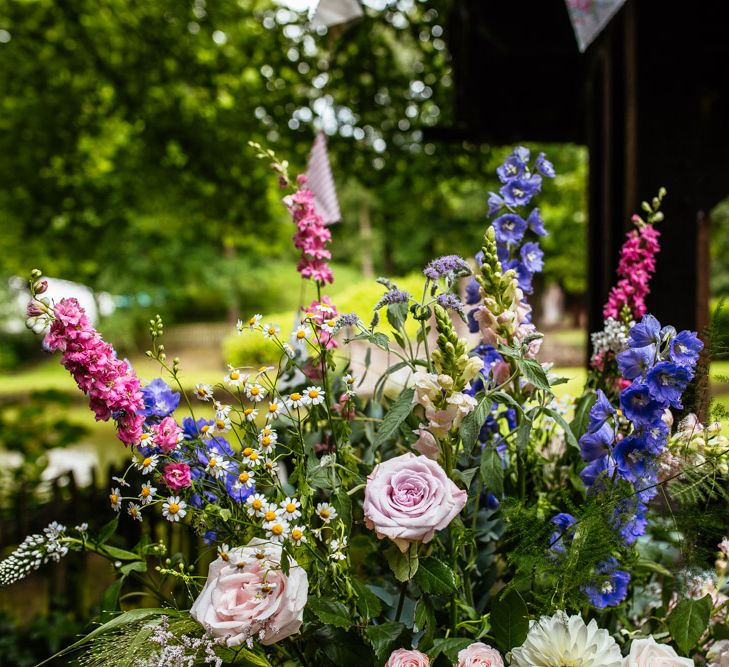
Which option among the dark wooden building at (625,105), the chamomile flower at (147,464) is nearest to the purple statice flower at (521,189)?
the chamomile flower at (147,464)

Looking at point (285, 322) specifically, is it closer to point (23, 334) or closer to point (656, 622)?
point (656, 622)

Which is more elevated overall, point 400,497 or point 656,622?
point 400,497

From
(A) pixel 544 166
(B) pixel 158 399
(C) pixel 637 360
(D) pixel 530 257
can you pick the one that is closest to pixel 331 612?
(B) pixel 158 399

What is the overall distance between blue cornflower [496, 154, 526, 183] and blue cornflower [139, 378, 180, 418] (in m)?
0.60

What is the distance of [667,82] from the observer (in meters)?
1.90

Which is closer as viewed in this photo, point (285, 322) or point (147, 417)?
point (147, 417)

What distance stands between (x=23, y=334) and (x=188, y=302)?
5.50 m

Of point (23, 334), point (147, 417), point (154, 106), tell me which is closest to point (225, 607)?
point (147, 417)

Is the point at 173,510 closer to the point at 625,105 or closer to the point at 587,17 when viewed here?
the point at 587,17

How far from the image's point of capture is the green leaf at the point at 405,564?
2.49ft

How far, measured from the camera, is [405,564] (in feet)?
2.52

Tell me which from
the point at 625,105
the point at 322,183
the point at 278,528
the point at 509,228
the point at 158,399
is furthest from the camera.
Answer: the point at 625,105

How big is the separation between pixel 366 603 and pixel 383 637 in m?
0.05

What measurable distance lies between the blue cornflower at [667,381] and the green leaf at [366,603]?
16.5 inches
